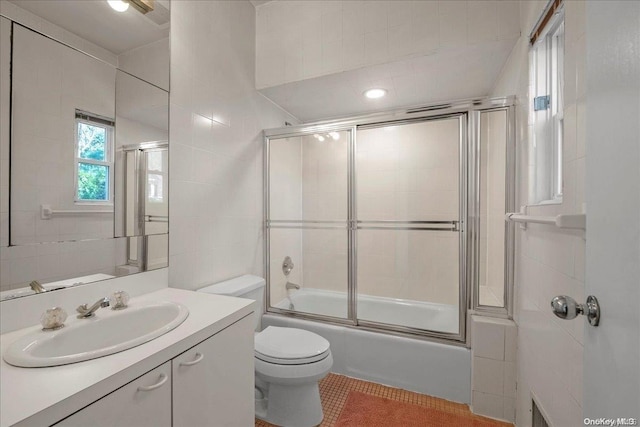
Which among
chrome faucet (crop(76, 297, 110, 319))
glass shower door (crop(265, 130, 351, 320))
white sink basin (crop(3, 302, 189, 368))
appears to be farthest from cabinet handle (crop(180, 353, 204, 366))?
glass shower door (crop(265, 130, 351, 320))

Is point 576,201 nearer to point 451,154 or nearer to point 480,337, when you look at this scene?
point 480,337

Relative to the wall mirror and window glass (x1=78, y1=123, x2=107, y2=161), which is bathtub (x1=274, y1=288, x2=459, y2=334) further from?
window glass (x1=78, y1=123, x2=107, y2=161)

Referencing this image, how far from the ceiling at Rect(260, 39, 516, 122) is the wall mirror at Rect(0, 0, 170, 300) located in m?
1.05

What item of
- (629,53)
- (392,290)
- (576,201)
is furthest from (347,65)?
(392,290)

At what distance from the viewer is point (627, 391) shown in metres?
0.46

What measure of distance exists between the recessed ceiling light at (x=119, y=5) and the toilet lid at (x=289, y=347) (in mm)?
1848

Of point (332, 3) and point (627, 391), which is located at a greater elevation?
point (332, 3)

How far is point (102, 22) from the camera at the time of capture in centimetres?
125

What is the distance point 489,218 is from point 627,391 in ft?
4.69

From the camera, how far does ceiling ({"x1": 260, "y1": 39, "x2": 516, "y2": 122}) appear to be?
1.77m

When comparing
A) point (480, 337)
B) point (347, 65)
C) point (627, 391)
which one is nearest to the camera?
point (627, 391)

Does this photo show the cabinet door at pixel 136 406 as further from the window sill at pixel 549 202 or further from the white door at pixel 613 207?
the window sill at pixel 549 202

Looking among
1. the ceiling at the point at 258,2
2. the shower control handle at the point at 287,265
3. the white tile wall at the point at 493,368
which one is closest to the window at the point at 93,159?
the shower control handle at the point at 287,265

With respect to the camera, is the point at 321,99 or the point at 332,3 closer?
the point at 332,3
